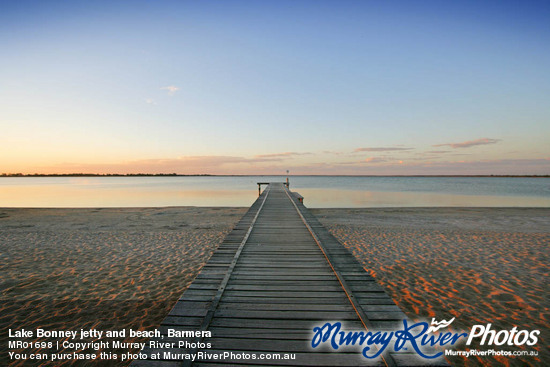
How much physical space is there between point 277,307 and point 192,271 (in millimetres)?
4491

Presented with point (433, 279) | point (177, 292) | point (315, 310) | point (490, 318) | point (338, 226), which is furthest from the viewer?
point (338, 226)

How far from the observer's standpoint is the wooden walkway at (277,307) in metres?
2.73

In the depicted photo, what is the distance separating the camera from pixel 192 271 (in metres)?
7.29

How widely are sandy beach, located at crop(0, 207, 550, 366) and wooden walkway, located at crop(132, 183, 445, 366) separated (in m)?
1.57

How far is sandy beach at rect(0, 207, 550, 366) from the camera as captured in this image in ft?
16.1

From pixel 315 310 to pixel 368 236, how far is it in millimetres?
8891

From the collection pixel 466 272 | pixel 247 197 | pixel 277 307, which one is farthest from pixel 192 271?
pixel 247 197

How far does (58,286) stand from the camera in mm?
6211

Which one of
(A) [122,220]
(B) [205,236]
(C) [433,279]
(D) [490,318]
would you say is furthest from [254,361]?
(A) [122,220]

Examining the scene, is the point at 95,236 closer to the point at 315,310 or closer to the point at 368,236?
the point at 315,310

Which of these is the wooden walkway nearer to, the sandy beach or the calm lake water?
the sandy beach

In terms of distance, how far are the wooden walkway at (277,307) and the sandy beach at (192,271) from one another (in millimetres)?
1575

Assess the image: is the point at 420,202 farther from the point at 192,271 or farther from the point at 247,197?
the point at 192,271

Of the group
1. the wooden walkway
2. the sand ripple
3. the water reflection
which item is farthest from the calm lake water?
the wooden walkway
